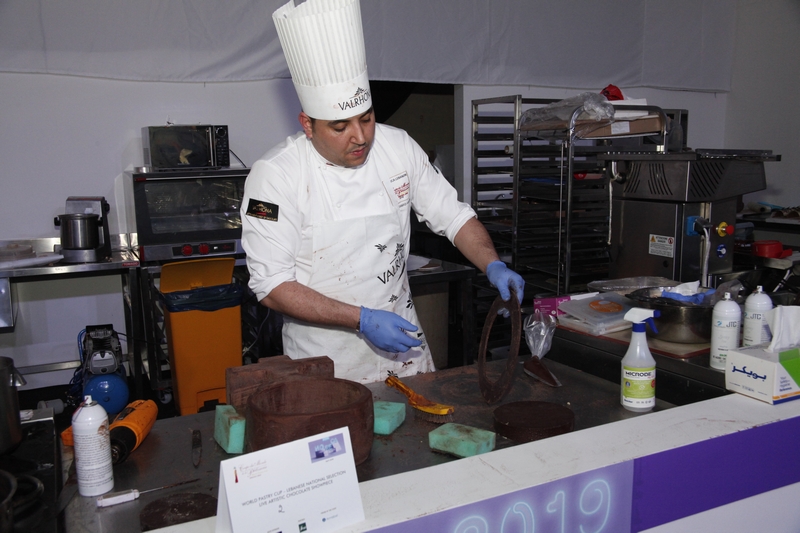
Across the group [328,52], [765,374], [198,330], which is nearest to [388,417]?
[765,374]

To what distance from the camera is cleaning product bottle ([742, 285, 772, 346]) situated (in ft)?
5.08

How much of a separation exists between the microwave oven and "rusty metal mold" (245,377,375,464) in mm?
2778

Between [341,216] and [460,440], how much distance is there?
0.92 m

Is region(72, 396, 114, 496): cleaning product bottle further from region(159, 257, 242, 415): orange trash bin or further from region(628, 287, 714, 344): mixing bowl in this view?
region(159, 257, 242, 415): orange trash bin

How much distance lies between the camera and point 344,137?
187cm

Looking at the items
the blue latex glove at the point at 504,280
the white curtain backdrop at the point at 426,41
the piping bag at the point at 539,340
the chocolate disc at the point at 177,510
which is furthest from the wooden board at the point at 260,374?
the white curtain backdrop at the point at 426,41

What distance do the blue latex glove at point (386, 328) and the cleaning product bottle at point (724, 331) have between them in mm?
745

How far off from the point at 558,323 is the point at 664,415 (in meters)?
0.65

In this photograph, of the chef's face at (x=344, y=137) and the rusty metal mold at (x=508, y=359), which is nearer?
the rusty metal mold at (x=508, y=359)

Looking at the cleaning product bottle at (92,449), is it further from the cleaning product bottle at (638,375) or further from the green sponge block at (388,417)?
the cleaning product bottle at (638,375)

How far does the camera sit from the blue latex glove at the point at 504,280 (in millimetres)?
1742

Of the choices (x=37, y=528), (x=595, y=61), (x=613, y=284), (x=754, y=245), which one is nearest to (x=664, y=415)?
(x=613, y=284)

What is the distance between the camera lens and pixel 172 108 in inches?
163

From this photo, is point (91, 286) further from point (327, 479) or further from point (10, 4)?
point (327, 479)
